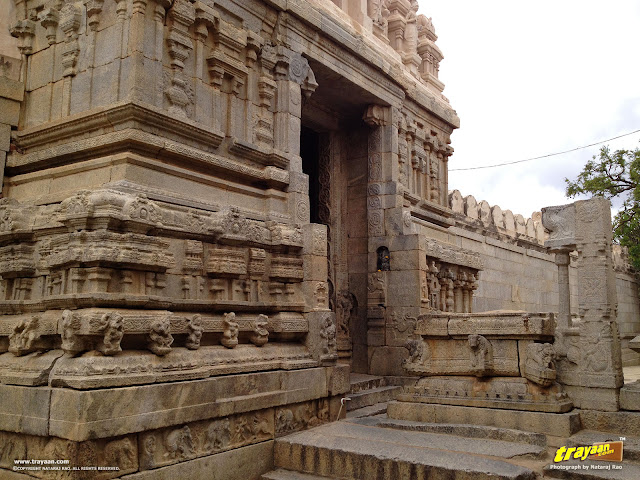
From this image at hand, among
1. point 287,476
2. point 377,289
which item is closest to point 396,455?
point 287,476

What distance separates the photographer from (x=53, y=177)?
257 inches

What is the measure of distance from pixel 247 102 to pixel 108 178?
2353 mm

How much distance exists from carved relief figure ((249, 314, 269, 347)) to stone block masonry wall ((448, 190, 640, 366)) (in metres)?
6.51

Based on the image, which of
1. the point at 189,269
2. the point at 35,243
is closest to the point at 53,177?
the point at 35,243

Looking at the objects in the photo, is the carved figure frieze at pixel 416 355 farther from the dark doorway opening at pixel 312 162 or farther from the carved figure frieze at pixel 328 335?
the dark doorway opening at pixel 312 162

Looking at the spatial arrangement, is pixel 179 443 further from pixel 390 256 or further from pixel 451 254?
pixel 451 254

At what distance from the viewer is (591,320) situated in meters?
6.96

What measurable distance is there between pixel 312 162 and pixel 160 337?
6.89 meters

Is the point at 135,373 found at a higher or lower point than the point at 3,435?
higher

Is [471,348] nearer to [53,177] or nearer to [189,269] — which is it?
[189,269]

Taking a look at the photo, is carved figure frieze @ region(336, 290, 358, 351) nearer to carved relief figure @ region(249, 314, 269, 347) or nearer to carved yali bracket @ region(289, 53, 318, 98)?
carved relief figure @ region(249, 314, 269, 347)

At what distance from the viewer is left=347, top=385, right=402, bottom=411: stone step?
28.5 feet

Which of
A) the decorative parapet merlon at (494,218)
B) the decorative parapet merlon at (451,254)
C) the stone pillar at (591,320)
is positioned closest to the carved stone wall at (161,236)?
the stone pillar at (591,320)

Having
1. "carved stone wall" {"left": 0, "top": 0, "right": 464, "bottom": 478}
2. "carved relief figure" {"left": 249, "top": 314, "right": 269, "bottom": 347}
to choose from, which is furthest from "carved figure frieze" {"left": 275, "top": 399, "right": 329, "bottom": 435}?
"carved relief figure" {"left": 249, "top": 314, "right": 269, "bottom": 347}
